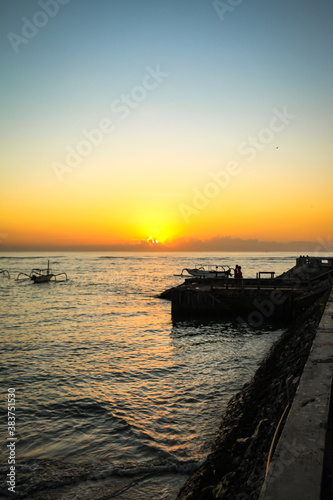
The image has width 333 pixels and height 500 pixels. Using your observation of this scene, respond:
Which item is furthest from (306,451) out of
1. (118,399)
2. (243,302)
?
(243,302)

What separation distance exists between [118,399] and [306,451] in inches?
351

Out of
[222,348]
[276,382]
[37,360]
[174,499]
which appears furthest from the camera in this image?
[222,348]

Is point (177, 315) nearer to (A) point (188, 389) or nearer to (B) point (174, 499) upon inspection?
(A) point (188, 389)

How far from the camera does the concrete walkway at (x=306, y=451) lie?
3.74 metres

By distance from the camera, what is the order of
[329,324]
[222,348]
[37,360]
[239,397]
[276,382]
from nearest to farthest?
[276,382], [239,397], [329,324], [37,360], [222,348]

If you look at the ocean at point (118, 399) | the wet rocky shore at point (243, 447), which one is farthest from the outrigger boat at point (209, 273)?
the wet rocky shore at point (243, 447)

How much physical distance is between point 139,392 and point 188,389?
1.76 m

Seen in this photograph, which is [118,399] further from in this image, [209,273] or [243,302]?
[209,273]

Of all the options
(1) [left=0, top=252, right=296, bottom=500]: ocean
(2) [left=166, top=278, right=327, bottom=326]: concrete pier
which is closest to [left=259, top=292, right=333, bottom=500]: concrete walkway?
(1) [left=0, top=252, right=296, bottom=500]: ocean

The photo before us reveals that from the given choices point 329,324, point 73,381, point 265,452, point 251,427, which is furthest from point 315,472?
point 73,381

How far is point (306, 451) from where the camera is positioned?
4430 millimetres

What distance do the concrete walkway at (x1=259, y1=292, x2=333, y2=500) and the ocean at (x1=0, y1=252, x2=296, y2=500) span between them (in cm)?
323

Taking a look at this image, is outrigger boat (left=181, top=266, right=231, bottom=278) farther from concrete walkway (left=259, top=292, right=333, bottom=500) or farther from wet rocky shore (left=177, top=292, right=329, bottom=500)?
concrete walkway (left=259, top=292, right=333, bottom=500)

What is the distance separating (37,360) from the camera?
57.0 ft
